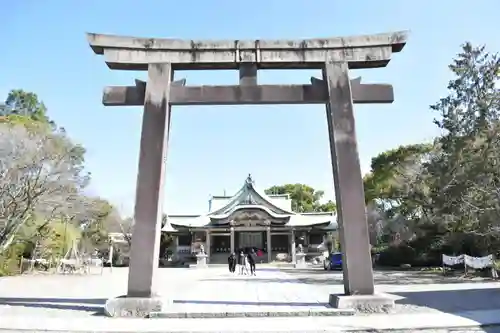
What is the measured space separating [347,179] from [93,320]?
6110 mm

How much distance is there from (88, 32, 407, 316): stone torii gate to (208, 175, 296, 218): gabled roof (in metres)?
32.6

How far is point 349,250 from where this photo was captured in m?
8.70

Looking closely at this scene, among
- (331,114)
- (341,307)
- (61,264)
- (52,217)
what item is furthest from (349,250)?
(61,264)

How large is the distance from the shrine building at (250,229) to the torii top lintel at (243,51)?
2941 centimetres

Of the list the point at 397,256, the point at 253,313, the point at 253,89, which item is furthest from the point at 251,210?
the point at 253,313

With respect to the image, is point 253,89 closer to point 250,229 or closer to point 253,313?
point 253,313

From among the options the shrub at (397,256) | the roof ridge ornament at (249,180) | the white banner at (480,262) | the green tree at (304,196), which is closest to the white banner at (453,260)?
the white banner at (480,262)

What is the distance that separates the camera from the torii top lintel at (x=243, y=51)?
9.39 metres

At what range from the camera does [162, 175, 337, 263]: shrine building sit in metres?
38.4

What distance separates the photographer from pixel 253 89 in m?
9.48

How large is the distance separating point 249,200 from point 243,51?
33.8 meters

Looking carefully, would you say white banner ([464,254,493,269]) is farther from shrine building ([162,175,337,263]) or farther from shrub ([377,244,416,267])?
shrine building ([162,175,337,263])

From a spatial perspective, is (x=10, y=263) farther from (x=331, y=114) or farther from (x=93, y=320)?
(x=331, y=114)

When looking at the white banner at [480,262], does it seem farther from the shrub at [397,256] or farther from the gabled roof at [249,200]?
the gabled roof at [249,200]
